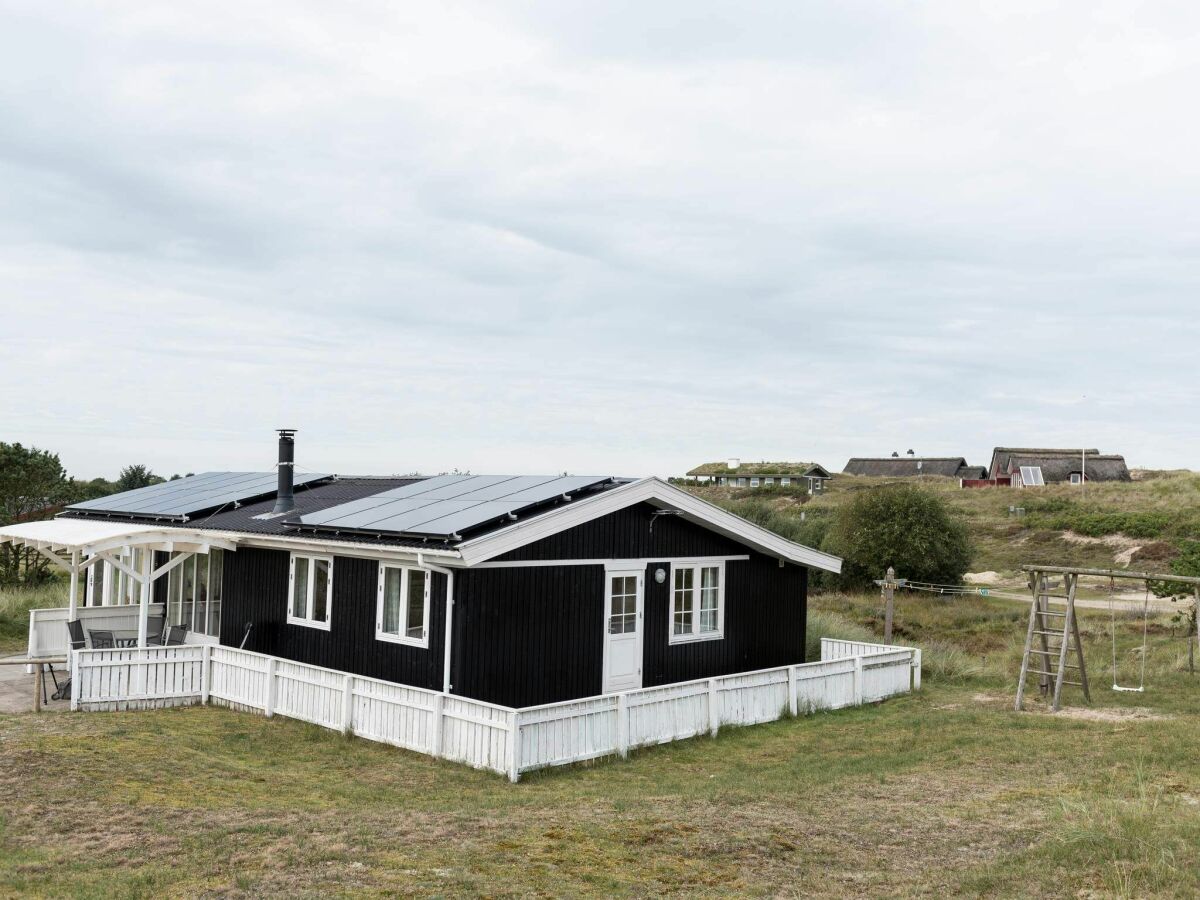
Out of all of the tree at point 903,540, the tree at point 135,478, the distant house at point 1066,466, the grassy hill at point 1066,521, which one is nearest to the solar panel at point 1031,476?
the distant house at point 1066,466

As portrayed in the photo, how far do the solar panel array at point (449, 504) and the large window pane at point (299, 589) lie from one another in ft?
2.67

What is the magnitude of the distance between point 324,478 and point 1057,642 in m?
18.7

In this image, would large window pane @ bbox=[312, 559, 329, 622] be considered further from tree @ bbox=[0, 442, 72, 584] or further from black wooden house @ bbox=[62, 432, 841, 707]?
tree @ bbox=[0, 442, 72, 584]

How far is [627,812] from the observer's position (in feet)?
30.6

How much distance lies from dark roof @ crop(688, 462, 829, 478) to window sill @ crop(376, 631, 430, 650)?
7201cm

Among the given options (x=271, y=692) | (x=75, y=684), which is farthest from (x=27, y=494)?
(x=271, y=692)

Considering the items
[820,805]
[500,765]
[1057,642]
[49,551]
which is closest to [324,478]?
[49,551]

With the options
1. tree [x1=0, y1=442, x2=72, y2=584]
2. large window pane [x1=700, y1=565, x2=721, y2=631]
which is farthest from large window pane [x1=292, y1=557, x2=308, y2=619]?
tree [x1=0, y1=442, x2=72, y2=584]

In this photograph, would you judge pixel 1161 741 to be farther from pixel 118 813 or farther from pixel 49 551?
pixel 49 551

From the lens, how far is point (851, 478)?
85500 mm

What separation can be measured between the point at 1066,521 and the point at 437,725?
144ft

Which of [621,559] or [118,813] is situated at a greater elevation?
[621,559]

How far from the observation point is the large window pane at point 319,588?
15.7 metres

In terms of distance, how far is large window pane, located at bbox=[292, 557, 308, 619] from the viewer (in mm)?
16141
